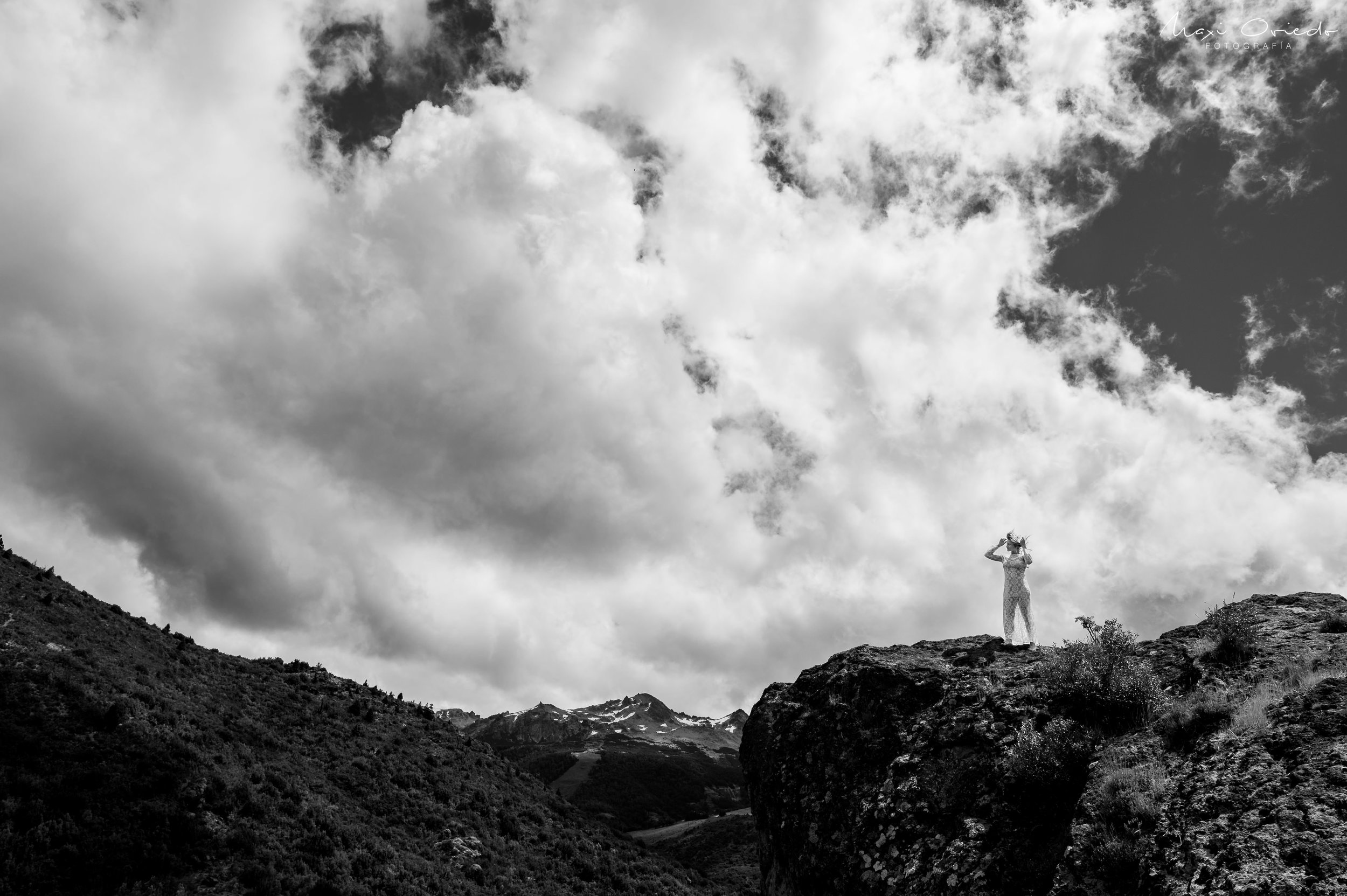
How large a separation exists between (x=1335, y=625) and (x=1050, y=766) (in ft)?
17.8

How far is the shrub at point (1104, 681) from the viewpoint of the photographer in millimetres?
11086

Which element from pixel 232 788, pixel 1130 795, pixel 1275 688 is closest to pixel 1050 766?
pixel 1130 795

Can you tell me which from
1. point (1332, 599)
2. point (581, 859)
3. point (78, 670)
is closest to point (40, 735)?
point (78, 670)

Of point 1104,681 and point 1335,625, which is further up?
point 1335,625

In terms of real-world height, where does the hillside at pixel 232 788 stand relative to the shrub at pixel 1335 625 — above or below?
below

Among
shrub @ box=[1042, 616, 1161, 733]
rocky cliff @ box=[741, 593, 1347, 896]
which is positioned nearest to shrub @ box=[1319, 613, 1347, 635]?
rocky cliff @ box=[741, 593, 1347, 896]

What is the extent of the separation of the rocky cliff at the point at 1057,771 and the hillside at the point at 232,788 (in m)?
24.7

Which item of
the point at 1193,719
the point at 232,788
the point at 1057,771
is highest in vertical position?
the point at 1193,719

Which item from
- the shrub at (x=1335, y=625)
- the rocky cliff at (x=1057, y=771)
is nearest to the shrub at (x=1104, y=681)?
the rocky cliff at (x=1057, y=771)

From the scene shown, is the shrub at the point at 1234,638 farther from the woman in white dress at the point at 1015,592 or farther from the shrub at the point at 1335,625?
the woman in white dress at the point at 1015,592

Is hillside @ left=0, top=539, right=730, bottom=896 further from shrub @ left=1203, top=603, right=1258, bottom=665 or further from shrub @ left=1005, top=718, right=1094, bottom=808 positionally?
shrub @ left=1203, top=603, right=1258, bottom=665

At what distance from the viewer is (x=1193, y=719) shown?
9.89 m

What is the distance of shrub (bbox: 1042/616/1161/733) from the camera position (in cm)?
1109

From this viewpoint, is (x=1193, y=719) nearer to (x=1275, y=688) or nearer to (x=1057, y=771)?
(x=1275, y=688)
